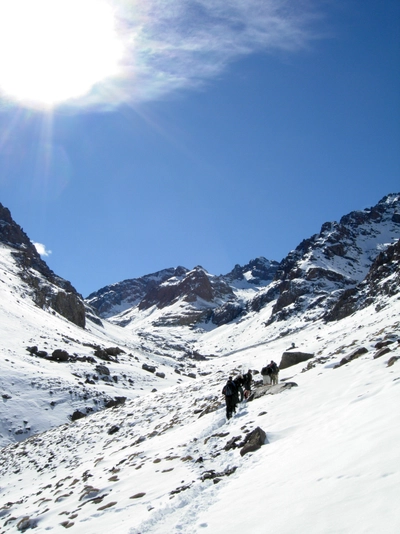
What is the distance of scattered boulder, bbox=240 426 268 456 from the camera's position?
9.89m

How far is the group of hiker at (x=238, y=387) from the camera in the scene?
14789 millimetres

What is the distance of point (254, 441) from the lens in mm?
10102

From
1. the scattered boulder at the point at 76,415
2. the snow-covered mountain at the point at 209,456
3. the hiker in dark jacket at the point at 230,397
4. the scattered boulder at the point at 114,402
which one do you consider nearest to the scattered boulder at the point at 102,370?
the snow-covered mountain at the point at 209,456

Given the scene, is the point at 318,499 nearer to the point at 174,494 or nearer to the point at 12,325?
the point at 174,494

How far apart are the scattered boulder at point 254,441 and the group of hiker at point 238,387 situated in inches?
165

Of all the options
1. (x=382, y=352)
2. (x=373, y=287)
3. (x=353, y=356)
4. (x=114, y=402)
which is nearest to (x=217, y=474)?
(x=382, y=352)

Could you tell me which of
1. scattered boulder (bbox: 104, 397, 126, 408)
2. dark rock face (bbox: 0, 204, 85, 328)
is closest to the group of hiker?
scattered boulder (bbox: 104, 397, 126, 408)

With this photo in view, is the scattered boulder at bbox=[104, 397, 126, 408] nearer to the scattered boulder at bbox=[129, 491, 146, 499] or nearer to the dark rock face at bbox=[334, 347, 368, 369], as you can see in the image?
the dark rock face at bbox=[334, 347, 368, 369]

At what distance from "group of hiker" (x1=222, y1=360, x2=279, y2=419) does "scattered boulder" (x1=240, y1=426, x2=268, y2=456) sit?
4.18 metres

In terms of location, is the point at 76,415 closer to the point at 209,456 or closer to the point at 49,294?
the point at 209,456

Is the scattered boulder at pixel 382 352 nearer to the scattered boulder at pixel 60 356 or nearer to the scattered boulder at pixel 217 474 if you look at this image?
the scattered boulder at pixel 217 474

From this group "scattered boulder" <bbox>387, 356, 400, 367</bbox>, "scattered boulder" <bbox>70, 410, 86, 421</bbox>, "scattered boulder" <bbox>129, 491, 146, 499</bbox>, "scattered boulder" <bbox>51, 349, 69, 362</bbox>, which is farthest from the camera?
"scattered boulder" <bbox>51, 349, 69, 362</bbox>

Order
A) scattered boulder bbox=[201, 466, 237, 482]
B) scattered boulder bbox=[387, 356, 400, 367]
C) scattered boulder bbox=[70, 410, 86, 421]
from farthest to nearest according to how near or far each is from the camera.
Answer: scattered boulder bbox=[70, 410, 86, 421], scattered boulder bbox=[387, 356, 400, 367], scattered boulder bbox=[201, 466, 237, 482]

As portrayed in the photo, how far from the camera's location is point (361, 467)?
6289 mm
